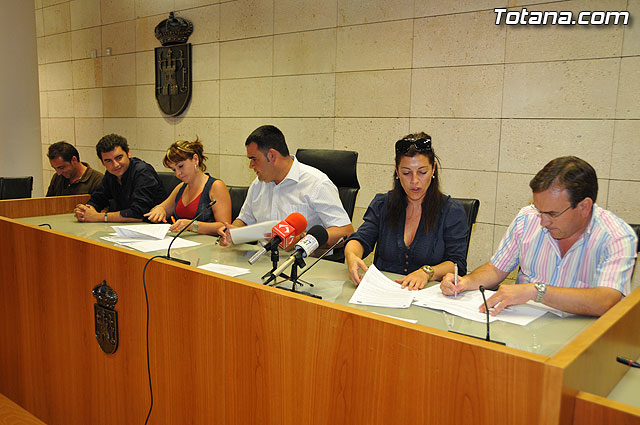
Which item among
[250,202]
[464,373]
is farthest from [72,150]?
[464,373]

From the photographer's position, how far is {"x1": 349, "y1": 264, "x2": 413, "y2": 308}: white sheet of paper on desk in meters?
1.59

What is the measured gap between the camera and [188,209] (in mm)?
3164

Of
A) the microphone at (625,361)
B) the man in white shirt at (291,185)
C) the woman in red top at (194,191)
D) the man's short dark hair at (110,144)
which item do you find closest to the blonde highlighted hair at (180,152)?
the woman in red top at (194,191)

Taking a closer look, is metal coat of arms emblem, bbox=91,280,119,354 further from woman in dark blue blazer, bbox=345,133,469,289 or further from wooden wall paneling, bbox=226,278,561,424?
woman in dark blue blazer, bbox=345,133,469,289

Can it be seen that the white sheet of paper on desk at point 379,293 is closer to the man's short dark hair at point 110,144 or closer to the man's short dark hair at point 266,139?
the man's short dark hair at point 266,139

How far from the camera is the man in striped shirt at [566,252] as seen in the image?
1484mm

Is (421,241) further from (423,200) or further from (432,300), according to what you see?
(432,300)

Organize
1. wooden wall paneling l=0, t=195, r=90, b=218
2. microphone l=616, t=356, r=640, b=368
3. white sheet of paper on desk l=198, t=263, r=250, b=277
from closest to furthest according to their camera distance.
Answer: microphone l=616, t=356, r=640, b=368, white sheet of paper on desk l=198, t=263, r=250, b=277, wooden wall paneling l=0, t=195, r=90, b=218

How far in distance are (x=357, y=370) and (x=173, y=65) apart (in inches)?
184

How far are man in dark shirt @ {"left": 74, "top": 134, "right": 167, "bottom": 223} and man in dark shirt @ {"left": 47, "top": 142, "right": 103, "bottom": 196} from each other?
1.43 feet

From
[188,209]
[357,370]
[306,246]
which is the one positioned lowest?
[357,370]

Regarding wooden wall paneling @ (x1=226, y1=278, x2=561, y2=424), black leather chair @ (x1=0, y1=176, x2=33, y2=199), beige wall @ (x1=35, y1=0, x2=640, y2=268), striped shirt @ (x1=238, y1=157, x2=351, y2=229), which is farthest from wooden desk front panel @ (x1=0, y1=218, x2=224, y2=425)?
beige wall @ (x1=35, y1=0, x2=640, y2=268)

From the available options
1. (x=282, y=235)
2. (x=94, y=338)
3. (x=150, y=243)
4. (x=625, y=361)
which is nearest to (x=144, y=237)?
(x=150, y=243)

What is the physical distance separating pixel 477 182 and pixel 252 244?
172 centimetres
